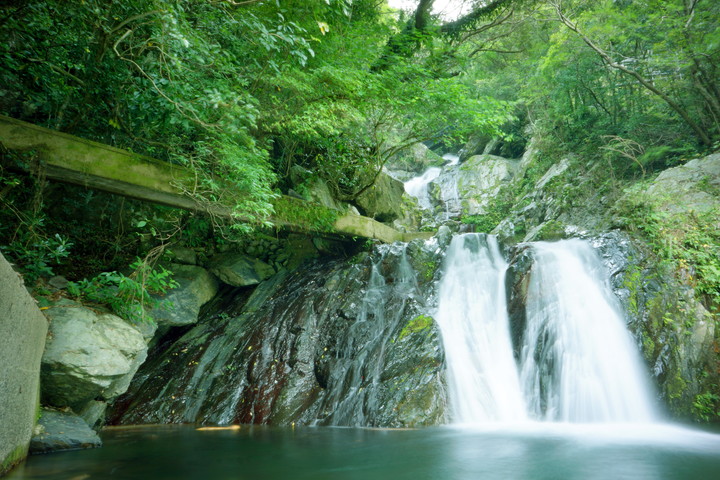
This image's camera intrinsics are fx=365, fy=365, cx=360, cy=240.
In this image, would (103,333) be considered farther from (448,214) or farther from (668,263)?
(448,214)

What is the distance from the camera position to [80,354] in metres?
3.73

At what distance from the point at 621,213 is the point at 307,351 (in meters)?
6.84

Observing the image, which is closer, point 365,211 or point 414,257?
point 414,257

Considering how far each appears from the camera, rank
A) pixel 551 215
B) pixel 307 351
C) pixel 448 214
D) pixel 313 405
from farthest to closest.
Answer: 1. pixel 448 214
2. pixel 551 215
3. pixel 307 351
4. pixel 313 405

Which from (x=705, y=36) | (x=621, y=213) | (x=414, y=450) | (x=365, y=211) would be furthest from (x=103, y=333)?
(x=705, y=36)

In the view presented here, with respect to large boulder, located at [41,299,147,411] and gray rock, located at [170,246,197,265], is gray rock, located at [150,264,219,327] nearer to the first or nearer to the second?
gray rock, located at [170,246,197,265]

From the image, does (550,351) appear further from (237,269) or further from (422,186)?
(422,186)

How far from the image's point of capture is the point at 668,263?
5875mm

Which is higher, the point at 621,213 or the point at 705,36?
the point at 705,36

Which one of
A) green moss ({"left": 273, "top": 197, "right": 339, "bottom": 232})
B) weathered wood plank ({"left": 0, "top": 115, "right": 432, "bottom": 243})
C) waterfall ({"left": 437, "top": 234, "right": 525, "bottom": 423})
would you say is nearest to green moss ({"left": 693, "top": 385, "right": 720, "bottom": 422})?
waterfall ({"left": 437, "top": 234, "right": 525, "bottom": 423})

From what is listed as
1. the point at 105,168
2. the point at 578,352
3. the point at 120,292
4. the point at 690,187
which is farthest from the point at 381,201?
the point at 120,292

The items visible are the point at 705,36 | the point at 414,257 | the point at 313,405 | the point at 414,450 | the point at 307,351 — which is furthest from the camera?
the point at 414,257

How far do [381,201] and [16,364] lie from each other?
8.82m

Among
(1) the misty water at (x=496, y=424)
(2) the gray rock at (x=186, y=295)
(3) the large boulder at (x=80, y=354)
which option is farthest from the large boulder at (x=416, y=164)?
(3) the large boulder at (x=80, y=354)
